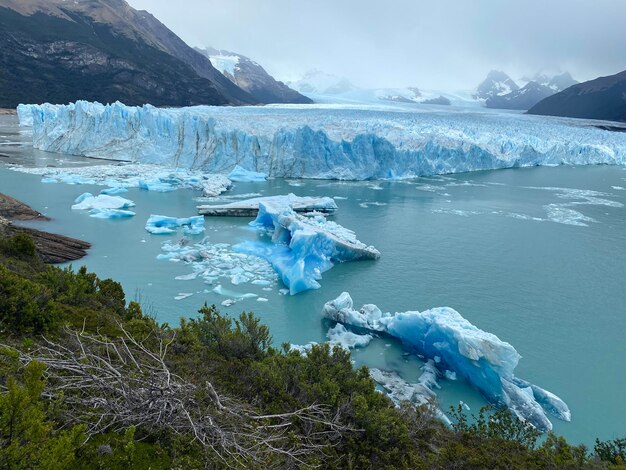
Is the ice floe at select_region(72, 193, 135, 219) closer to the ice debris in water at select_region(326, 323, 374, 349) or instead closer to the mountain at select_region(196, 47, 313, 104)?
the ice debris in water at select_region(326, 323, 374, 349)

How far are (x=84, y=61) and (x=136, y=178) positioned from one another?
42.1 m

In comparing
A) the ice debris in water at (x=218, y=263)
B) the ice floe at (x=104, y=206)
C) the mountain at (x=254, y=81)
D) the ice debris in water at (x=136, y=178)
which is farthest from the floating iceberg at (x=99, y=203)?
the mountain at (x=254, y=81)

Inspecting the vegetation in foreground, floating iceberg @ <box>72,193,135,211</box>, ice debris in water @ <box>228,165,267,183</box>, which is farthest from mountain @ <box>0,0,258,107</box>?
the vegetation in foreground

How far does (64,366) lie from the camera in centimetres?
221

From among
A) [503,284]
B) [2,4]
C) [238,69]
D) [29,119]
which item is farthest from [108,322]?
[238,69]

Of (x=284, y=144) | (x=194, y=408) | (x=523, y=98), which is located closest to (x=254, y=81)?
(x=523, y=98)

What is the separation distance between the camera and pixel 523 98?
364 feet

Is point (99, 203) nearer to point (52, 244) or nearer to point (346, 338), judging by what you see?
point (52, 244)

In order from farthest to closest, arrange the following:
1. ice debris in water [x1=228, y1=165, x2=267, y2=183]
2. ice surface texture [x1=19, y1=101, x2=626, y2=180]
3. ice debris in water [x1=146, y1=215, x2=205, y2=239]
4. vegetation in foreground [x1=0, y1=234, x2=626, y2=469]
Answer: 1. ice surface texture [x1=19, y1=101, x2=626, y2=180]
2. ice debris in water [x1=228, y1=165, x2=267, y2=183]
3. ice debris in water [x1=146, y1=215, x2=205, y2=239]
4. vegetation in foreground [x1=0, y1=234, x2=626, y2=469]

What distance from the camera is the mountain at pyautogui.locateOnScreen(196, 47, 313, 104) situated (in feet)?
265

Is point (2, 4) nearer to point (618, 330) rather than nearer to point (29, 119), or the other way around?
point (29, 119)

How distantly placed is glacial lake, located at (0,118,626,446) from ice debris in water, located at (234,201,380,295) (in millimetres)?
249

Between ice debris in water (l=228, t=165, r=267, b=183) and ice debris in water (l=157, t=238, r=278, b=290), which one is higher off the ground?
ice debris in water (l=228, t=165, r=267, b=183)

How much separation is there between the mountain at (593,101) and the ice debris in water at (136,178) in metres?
55.7
